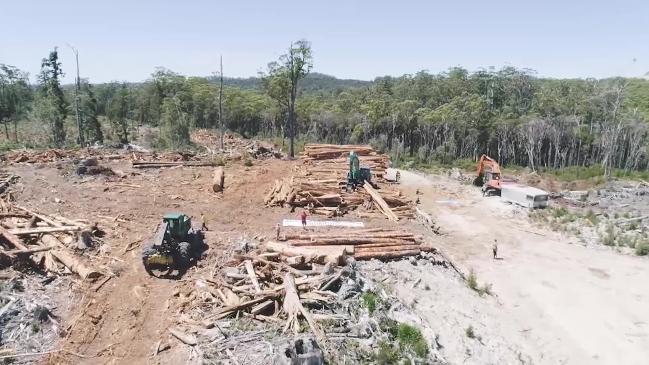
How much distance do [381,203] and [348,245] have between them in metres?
5.85

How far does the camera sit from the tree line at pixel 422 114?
4328 cm

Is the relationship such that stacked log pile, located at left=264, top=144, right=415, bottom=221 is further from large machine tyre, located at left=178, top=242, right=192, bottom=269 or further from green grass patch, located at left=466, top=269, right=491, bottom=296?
large machine tyre, located at left=178, top=242, right=192, bottom=269

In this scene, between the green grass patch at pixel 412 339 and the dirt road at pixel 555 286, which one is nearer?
the green grass patch at pixel 412 339

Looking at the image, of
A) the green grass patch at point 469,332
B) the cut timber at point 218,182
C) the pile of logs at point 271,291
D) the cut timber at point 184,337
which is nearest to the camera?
the cut timber at point 184,337

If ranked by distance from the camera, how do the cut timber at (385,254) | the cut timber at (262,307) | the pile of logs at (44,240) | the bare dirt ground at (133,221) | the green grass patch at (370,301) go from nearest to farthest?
the bare dirt ground at (133,221), the cut timber at (262,307), the green grass patch at (370,301), the pile of logs at (44,240), the cut timber at (385,254)

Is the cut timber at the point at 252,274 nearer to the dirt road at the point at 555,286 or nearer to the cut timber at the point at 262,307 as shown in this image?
the cut timber at the point at 262,307

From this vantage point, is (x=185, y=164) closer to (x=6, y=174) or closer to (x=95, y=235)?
(x=6, y=174)

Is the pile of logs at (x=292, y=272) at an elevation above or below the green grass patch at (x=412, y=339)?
above

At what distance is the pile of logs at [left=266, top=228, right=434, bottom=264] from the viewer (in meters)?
13.8

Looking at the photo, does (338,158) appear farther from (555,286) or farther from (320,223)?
(555,286)

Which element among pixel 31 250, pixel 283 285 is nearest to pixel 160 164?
pixel 31 250

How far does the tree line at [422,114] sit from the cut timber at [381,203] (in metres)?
16.0

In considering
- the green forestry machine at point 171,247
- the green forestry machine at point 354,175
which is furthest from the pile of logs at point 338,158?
the green forestry machine at point 171,247

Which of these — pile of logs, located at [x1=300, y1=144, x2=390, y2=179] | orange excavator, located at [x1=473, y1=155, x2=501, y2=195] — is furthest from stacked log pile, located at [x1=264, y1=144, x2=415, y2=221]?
orange excavator, located at [x1=473, y1=155, x2=501, y2=195]
